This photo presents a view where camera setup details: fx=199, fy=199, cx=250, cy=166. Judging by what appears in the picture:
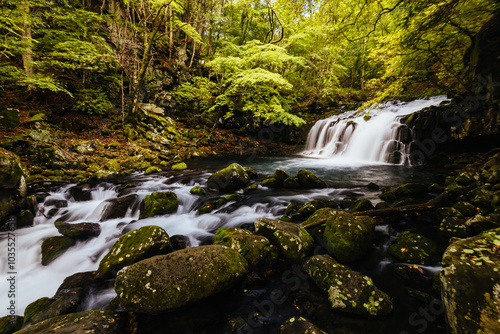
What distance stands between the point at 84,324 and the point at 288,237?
2889 millimetres

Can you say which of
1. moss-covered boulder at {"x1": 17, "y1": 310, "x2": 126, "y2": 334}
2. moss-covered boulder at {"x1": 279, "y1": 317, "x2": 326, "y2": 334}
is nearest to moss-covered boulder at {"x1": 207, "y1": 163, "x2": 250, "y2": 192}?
moss-covered boulder at {"x1": 17, "y1": 310, "x2": 126, "y2": 334}

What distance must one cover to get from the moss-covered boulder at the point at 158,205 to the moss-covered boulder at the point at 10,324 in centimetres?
296

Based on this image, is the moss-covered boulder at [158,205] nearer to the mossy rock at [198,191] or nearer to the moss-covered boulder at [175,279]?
the mossy rock at [198,191]

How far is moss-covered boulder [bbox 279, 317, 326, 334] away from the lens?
208cm

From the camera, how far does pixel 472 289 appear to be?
6.32 ft

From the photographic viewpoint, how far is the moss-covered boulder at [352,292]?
246cm

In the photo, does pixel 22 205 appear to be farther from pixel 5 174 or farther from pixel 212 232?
pixel 212 232

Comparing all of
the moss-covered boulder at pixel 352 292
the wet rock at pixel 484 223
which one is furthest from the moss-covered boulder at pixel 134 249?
the wet rock at pixel 484 223

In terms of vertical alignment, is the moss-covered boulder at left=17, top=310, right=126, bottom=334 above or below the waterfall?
below

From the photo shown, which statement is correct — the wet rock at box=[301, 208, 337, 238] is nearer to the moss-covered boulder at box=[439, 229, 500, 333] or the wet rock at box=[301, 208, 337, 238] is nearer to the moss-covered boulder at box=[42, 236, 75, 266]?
the moss-covered boulder at box=[439, 229, 500, 333]

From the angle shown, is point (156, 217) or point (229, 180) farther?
point (229, 180)

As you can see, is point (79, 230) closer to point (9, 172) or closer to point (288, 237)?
point (9, 172)

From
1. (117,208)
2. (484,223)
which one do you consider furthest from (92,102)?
(484,223)

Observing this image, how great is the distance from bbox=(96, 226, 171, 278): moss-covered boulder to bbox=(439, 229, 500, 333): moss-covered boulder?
155 inches
